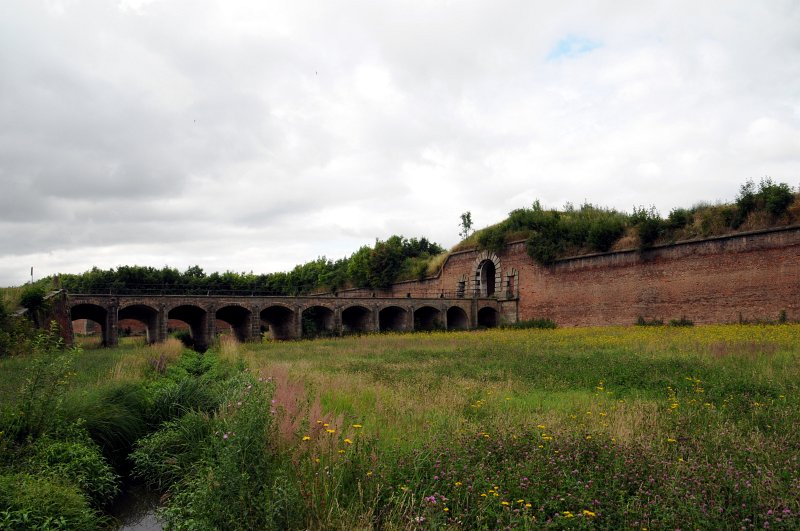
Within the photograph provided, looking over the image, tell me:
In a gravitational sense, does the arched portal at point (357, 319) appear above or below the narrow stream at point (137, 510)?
above

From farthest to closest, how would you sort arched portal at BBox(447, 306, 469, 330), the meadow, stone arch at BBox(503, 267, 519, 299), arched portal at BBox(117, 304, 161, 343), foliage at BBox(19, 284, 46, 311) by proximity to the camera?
arched portal at BBox(447, 306, 469, 330), stone arch at BBox(503, 267, 519, 299), arched portal at BBox(117, 304, 161, 343), foliage at BBox(19, 284, 46, 311), the meadow

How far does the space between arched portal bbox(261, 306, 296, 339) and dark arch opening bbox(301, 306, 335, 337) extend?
152cm

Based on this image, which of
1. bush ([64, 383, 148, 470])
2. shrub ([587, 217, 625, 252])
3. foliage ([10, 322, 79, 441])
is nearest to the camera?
foliage ([10, 322, 79, 441])

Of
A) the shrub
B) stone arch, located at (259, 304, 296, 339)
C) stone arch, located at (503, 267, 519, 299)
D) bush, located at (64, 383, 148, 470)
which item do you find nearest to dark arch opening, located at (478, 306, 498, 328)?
stone arch, located at (503, 267, 519, 299)

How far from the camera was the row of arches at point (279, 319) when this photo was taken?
3089 centimetres

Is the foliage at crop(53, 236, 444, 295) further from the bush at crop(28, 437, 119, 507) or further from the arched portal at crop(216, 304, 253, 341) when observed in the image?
the bush at crop(28, 437, 119, 507)

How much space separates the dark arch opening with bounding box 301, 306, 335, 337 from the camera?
120ft

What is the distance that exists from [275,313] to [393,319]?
9263mm

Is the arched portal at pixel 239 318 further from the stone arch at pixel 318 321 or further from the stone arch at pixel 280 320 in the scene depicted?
the stone arch at pixel 318 321

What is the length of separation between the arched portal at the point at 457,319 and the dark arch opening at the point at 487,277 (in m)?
3.07

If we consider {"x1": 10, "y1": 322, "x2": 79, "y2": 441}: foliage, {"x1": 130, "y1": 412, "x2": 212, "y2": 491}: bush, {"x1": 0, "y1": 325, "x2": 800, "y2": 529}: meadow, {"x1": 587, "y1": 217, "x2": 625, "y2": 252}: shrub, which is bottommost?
{"x1": 130, "y1": 412, "x2": 212, "y2": 491}: bush

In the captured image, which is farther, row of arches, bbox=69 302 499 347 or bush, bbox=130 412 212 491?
row of arches, bbox=69 302 499 347

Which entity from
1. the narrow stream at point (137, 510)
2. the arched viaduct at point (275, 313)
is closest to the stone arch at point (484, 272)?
the arched viaduct at point (275, 313)

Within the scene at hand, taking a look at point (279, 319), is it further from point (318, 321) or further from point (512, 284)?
point (512, 284)
